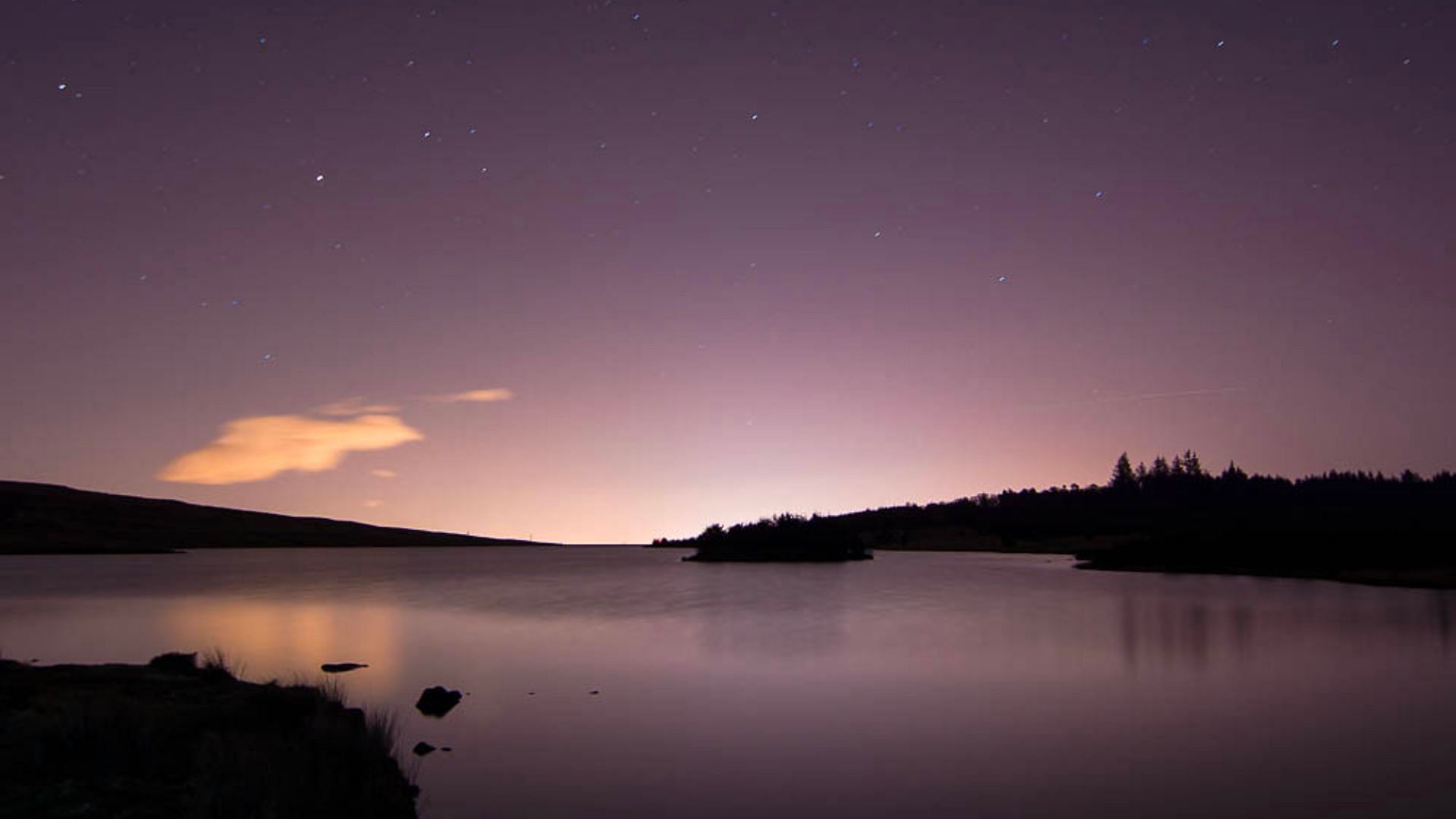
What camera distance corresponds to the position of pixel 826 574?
97250 millimetres

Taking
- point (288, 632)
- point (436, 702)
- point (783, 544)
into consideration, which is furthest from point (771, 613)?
point (783, 544)

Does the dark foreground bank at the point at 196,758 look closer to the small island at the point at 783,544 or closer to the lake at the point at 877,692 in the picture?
the lake at the point at 877,692

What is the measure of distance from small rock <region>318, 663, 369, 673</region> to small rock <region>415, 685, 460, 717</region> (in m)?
7.44

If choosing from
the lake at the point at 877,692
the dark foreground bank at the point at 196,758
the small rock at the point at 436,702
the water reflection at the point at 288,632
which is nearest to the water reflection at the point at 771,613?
the lake at the point at 877,692

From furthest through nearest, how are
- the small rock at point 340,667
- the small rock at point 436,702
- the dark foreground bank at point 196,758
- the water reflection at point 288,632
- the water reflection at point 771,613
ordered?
1. the water reflection at point 771,613
2. the water reflection at point 288,632
3. the small rock at point 340,667
4. the small rock at point 436,702
5. the dark foreground bank at point 196,758

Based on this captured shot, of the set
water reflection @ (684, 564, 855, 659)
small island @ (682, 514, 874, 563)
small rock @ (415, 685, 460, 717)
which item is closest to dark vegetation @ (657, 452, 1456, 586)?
small island @ (682, 514, 874, 563)

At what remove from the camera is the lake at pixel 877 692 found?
1541 centimetres

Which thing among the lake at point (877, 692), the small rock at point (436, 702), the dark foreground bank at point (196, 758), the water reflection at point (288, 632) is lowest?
the water reflection at point (288, 632)

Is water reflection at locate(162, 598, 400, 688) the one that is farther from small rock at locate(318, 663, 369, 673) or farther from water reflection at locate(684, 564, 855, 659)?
water reflection at locate(684, 564, 855, 659)

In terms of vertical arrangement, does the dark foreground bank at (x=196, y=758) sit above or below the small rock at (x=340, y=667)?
above

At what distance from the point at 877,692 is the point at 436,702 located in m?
12.6

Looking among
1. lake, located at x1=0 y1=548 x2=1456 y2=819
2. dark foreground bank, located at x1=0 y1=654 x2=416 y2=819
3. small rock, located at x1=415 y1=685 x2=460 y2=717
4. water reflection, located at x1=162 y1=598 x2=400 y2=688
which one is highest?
dark foreground bank, located at x1=0 y1=654 x2=416 y2=819

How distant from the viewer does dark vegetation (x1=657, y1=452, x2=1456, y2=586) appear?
2872 inches

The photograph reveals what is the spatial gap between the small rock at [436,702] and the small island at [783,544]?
353 ft
